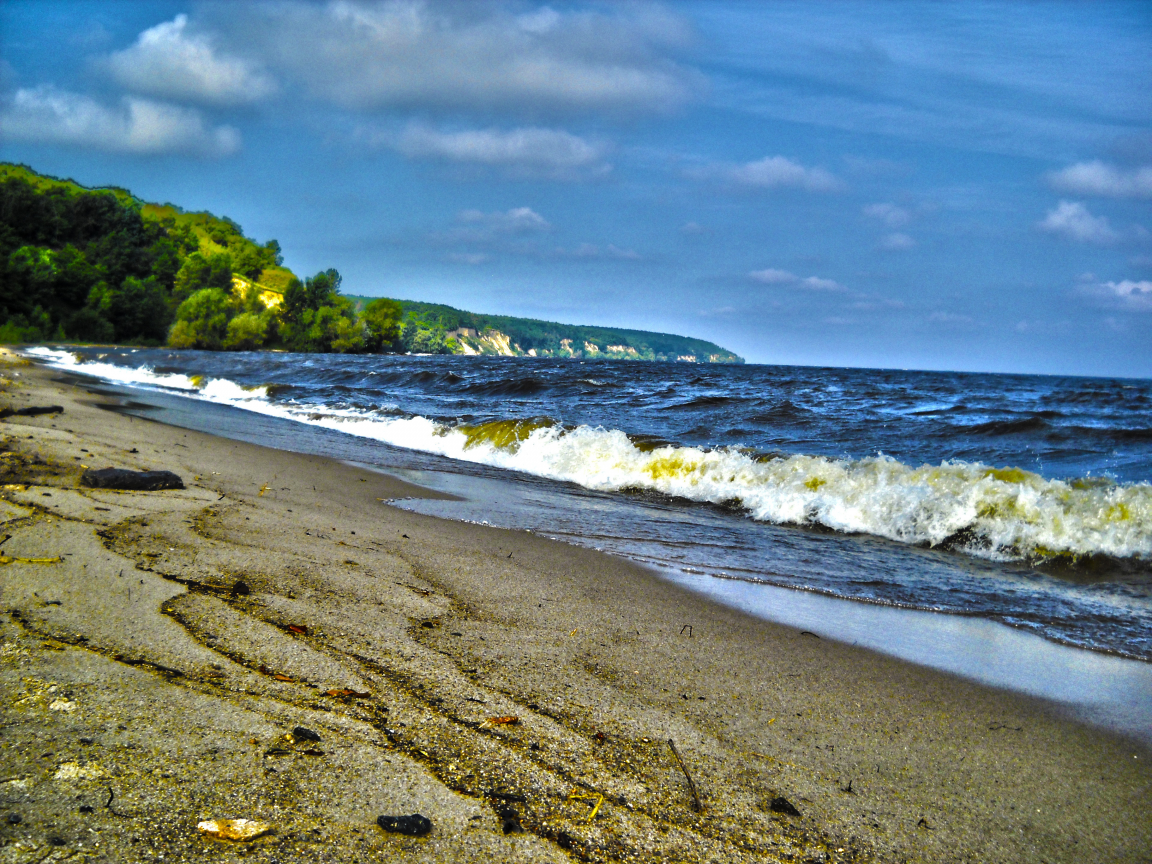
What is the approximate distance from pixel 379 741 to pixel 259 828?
1.56ft

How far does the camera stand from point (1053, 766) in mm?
2660

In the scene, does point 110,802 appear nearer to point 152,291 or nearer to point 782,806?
point 782,806

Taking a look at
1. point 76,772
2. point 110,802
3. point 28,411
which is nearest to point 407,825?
point 110,802

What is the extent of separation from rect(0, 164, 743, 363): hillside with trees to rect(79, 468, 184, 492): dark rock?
54825 mm

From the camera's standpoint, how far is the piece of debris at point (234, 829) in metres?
1.53

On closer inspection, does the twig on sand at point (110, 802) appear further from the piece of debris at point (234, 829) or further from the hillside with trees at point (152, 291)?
the hillside with trees at point (152, 291)

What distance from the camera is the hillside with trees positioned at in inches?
2244

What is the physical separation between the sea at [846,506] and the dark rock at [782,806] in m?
2.11

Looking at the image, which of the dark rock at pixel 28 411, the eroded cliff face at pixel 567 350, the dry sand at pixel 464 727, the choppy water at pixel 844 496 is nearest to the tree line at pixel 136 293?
the eroded cliff face at pixel 567 350

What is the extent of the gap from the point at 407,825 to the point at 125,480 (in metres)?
4.70

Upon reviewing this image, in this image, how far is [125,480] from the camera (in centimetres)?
524

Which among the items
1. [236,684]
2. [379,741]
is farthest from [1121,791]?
[236,684]

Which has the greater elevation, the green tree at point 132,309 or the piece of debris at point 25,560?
the green tree at point 132,309

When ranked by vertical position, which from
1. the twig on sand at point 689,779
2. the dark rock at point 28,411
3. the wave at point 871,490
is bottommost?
the dark rock at point 28,411
